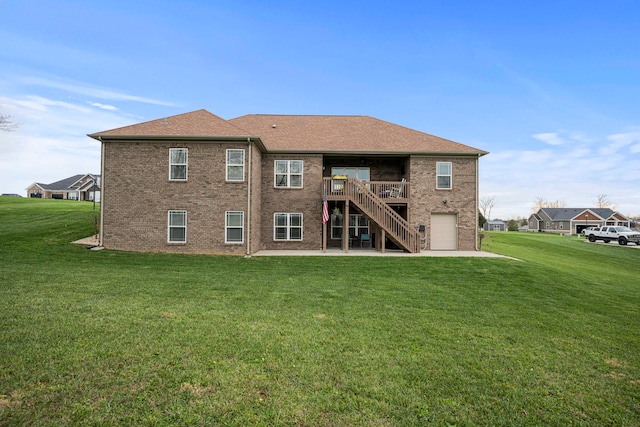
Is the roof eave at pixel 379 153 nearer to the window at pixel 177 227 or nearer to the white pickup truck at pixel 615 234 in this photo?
the window at pixel 177 227

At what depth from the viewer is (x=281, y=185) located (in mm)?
17969

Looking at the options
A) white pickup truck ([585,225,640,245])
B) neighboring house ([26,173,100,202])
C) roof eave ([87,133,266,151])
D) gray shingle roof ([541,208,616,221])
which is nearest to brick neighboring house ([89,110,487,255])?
roof eave ([87,133,266,151])

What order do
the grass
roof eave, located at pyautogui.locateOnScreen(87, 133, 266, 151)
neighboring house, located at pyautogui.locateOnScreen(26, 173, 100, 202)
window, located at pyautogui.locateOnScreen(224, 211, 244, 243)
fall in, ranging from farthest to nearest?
neighboring house, located at pyautogui.locateOnScreen(26, 173, 100, 202) → window, located at pyautogui.locateOnScreen(224, 211, 244, 243) → roof eave, located at pyautogui.locateOnScreen(87, 133, 266, 151) → the grass

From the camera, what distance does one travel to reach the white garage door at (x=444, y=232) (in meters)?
18.4

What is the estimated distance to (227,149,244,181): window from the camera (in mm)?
15617

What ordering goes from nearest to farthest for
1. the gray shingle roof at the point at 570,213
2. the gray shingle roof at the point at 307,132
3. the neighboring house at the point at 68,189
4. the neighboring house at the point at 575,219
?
the gray shingle roof at the point at 307,132
the neighboring house at the point at 68,189
the neighboring house at the point at 575,219
the gray shingle roof at the point at 570,213

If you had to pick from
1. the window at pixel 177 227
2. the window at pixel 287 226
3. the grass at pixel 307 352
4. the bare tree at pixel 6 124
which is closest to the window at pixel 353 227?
the window at pixel 287 226

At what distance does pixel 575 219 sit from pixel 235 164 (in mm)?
75004

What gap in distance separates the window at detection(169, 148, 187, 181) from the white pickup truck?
135ft

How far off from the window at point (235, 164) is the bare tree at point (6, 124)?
1181 centimetres

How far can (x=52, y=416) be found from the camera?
2902 millimetres

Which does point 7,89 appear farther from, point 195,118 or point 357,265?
point 357,265

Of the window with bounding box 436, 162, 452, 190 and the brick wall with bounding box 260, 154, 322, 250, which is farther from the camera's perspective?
the window with bounding box 436, 162, 452, 190

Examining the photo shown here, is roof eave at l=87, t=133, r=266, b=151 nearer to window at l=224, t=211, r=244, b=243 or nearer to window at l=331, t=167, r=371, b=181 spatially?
window at l=224, t=211, r=244, b=243
